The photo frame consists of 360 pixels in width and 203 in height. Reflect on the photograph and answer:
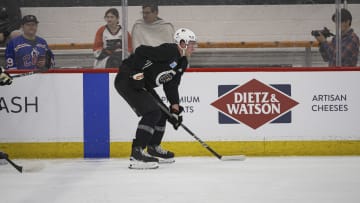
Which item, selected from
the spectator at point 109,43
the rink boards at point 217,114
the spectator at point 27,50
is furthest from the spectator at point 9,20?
the spectator at point 109,43

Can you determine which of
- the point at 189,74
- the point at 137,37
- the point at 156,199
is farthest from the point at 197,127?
the point at 156,199

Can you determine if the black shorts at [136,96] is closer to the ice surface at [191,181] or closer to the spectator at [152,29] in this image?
the ice surface at [191,181]

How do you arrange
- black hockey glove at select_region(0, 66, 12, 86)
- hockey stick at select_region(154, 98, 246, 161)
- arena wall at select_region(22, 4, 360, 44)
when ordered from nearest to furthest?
black hockey glove at select_region(0, 66, 12, 86)
hockey stick at select_region(154, 98, 246, 161)
arena wall at select_region(22, 4, 360, 44)

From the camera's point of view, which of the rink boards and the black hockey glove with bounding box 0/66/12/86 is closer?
the black hockey glove with bounding box 0/66/12/86

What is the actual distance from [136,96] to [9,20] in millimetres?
1664

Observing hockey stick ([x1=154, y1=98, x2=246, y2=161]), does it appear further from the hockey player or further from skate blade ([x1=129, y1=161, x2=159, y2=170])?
skate blade ([x1=129, y1=161, x2=159, y2=170])

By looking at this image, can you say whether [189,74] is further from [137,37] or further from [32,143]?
[32,143]

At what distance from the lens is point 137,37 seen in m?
6.45

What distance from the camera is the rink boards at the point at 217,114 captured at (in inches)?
249

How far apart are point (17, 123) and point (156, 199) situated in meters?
2.61

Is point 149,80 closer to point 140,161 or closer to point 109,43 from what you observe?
point 140,161

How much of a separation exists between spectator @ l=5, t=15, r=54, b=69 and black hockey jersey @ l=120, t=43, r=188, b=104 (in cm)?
117

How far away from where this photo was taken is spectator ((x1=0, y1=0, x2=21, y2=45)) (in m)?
6.36

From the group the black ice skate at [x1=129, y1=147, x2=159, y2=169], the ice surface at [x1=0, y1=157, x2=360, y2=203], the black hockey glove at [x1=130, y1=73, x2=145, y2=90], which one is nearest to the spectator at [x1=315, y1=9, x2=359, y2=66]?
the ice surface at [x1=0, y1=157, x2=360, y2=203]
